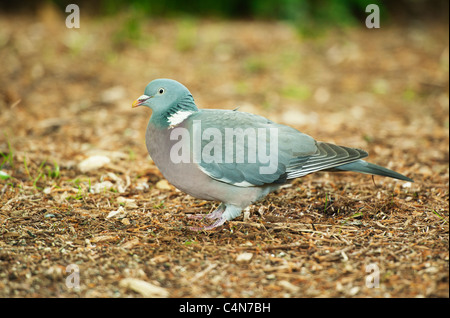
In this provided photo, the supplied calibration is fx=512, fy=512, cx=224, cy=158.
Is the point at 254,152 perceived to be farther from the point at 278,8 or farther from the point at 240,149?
the point at 278,8

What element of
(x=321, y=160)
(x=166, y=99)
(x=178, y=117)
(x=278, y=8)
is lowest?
(x=321, y=160)

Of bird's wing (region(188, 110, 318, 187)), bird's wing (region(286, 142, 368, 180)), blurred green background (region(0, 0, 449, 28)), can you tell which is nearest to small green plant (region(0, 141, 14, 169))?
bird's wing (region(188, 110, 318, 187))

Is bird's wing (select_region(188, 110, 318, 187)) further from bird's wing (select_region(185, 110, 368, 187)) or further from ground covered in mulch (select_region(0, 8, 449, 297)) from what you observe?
ground covered in mulch (select_region(0, 8, 449, 297))

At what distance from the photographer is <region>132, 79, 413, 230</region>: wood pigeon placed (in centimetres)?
365

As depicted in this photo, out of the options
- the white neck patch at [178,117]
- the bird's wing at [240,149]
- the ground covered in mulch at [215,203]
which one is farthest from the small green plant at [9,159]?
the bird's wing at [240,149]

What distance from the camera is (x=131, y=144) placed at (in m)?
5.56

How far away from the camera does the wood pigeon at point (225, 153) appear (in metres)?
3.65

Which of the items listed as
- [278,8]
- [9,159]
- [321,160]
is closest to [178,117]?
[321,160]

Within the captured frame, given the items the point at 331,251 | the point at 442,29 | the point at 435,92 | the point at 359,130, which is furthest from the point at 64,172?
the point at 442,29

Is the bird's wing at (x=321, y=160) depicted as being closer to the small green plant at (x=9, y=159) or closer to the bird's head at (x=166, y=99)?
the bird's head at (x=166, y=99)

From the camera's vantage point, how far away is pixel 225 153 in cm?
368

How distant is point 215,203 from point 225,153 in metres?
0.85

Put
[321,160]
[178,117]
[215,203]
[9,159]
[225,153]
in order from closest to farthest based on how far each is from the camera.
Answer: [225,153] < [178,117] < [321,160] < [215,203] < [9,159]

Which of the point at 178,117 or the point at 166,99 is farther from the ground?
the point at 166,99
